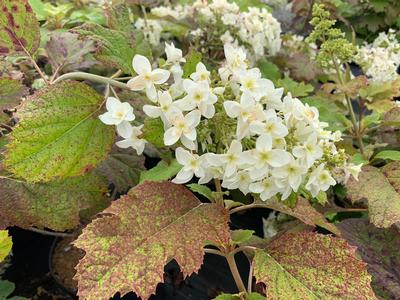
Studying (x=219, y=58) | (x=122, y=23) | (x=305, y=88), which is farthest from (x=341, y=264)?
(x=219, y=58)

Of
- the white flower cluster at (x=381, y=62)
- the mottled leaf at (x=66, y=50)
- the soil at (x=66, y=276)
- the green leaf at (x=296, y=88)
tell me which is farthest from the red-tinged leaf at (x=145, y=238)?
the white flower cluster at (x=381, y=62)

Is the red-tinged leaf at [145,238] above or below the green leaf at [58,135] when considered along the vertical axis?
below

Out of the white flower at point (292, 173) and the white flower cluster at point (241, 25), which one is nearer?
the white flower at point (292, 173)

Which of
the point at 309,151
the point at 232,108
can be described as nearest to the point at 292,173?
the point at 309,151

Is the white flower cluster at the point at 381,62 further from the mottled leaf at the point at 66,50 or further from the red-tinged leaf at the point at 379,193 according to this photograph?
the mottled leaf at the point at 66,50

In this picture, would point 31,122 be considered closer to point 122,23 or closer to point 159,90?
point 159,90

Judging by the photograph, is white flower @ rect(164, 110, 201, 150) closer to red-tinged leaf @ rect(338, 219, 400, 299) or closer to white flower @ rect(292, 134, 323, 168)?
white flower @ rect(292, 134, 323, 168)
